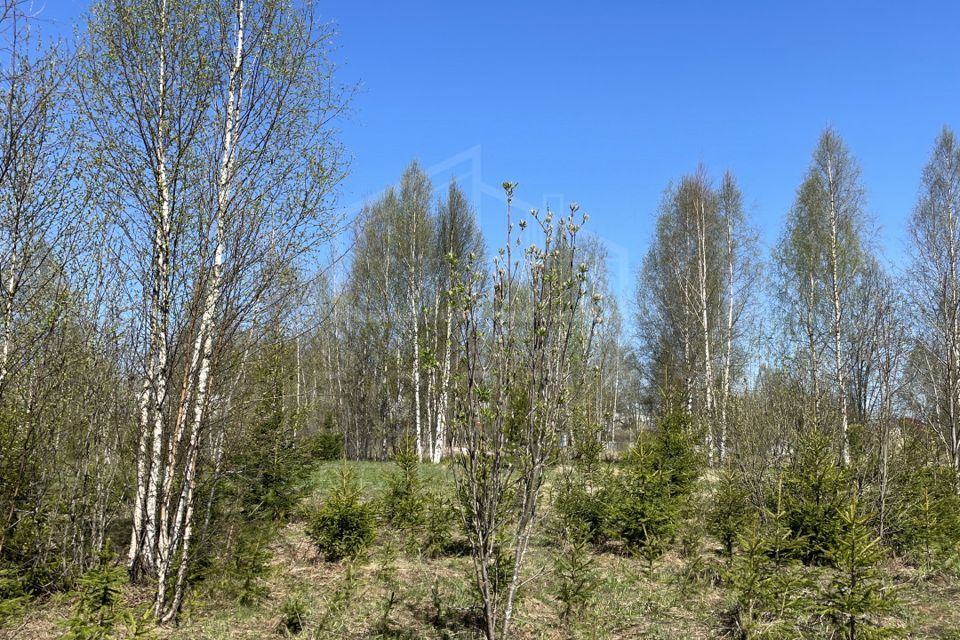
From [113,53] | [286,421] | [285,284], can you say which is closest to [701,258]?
[286,421]

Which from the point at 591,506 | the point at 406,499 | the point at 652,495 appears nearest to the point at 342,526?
the point at 406,499

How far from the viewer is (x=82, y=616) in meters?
4.32

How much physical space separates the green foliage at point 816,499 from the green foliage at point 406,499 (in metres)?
4.61

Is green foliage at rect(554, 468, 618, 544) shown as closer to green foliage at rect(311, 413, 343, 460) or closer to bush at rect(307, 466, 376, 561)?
bush at rect(307, 466, 376, 561)

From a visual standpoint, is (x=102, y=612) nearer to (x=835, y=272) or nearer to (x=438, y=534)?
(x=438, y=534)

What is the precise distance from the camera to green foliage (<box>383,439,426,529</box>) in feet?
25.5

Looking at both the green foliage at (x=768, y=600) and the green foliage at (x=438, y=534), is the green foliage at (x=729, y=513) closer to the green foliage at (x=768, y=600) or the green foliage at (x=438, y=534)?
the green foliage at (x=768, y=600)

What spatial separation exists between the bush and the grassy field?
0.67 feet

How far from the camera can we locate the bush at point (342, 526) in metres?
6.96

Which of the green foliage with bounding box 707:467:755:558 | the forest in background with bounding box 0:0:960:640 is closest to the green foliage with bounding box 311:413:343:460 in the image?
the forest in background with bounding box 0:0:960:640

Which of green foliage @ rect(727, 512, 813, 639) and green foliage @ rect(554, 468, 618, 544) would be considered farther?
green foliage @ rect(554, 468, 618, 544)

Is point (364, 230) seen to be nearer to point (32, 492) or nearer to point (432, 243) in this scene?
point (432, 243)

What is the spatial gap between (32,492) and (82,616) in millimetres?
2269

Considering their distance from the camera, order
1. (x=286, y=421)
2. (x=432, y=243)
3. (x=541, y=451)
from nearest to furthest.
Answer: (x=541, y=451)
(x=286, y=421)
(x=432, y=243)
